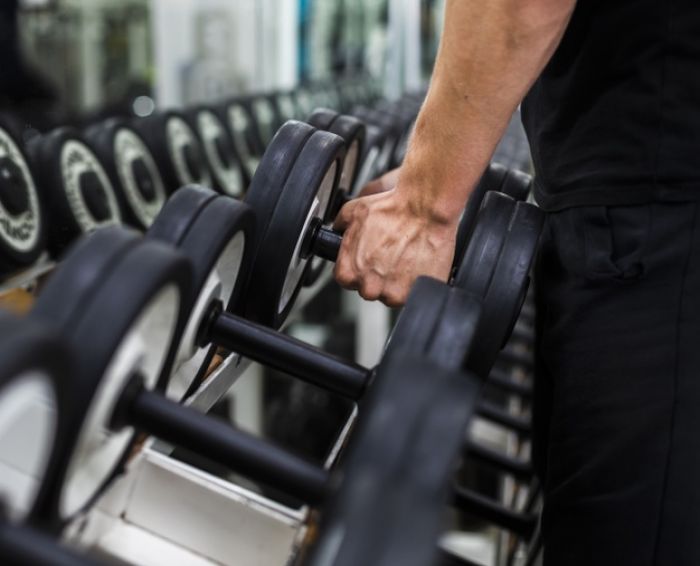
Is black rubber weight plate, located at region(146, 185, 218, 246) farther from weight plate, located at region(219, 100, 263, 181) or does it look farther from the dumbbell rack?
weight plate, located at region(219, 100, 263, 181)

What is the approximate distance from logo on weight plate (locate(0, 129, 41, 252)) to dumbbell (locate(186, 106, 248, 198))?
2.34ft

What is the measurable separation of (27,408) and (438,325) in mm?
263

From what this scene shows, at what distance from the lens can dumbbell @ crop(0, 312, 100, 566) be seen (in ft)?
1.26

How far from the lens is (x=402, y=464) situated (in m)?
0.44

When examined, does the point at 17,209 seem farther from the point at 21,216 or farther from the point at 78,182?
the point at 78,182

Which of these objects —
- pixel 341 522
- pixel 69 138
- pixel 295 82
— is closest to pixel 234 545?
pixel 341 522

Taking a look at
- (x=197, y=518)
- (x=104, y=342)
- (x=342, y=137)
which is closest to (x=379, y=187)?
(x=342, y=137)

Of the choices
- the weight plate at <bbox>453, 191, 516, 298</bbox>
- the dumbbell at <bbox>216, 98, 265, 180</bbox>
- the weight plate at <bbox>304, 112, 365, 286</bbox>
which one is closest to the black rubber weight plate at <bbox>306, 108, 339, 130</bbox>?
the weight plate at <bbox>304, 112, 365, 286</bbox>

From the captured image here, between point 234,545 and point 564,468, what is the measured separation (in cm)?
31

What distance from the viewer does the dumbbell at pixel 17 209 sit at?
45.4 inches

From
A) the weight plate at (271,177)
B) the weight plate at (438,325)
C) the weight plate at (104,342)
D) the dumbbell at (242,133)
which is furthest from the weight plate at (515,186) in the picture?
the dumbbell at (242,133)

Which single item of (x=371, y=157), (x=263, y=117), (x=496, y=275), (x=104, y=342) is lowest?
(x=104, y=342)

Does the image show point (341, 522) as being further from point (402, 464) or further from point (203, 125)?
point (203, 125)

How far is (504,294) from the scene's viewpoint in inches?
28.6
